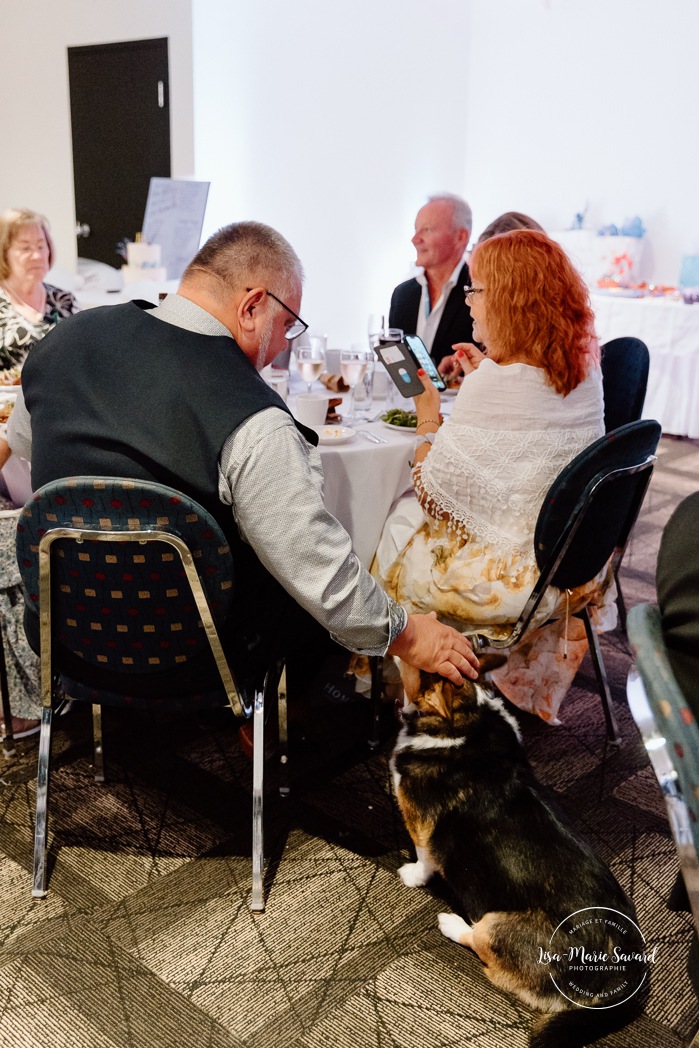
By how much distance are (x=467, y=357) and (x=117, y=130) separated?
15.1 feet

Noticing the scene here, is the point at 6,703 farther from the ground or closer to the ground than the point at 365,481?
closer to the ground

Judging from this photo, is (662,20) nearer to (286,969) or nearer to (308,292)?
(308,292)

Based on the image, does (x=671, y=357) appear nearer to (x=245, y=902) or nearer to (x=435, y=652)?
(x=435, y=652)

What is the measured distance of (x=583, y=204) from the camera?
7.11 m

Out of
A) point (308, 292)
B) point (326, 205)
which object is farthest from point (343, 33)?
point (308, 292)

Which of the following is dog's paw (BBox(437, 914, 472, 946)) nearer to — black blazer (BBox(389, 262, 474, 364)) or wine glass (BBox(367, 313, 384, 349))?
wine glass (BBox(367, 313, 384, 349))

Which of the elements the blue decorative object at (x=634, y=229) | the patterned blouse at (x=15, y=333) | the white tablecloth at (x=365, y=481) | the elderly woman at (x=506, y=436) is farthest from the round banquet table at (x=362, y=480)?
the blue decorative object at (x=634, y=229)

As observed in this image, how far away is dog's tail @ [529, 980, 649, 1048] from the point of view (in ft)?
4.58

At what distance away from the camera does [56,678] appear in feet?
5.74

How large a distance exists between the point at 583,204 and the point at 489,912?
6562 mm

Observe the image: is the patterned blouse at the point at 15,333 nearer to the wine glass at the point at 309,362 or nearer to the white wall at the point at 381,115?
the wine glass at the point at 309,362

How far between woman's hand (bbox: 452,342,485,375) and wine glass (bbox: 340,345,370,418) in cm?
27

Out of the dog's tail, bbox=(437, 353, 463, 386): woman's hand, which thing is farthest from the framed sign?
the dog's tail

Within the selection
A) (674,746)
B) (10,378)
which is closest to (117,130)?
(10,378)
